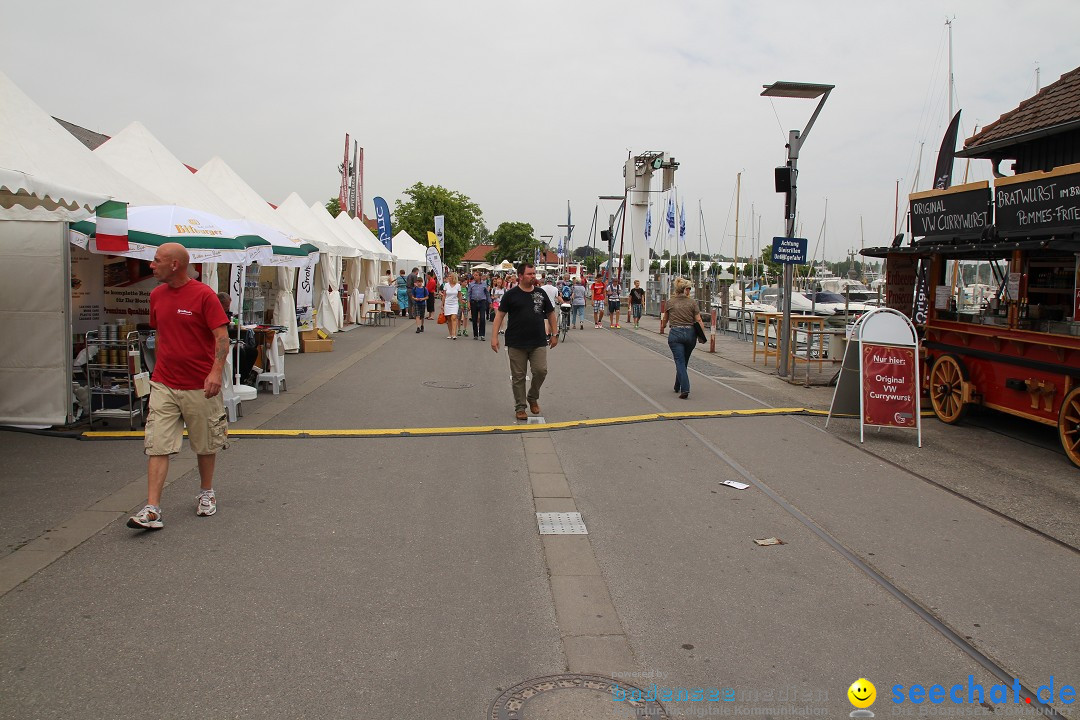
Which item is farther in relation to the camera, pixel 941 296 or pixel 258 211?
pixel 258 211

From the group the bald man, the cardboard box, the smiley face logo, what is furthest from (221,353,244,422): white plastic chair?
the cardboard box

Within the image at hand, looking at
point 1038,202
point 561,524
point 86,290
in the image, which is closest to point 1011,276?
point 1038,202

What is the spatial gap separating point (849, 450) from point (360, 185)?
41.5m

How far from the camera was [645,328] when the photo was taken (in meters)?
27.7

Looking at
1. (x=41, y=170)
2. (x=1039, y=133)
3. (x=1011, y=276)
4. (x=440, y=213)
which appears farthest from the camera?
(x=440, y=213)

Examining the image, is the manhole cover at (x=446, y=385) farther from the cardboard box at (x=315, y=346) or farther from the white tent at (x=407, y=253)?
the white tent at (x=407, y=253)

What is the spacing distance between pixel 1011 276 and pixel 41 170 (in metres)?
9.99

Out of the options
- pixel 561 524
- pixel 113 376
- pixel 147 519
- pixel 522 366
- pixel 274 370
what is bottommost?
pixel 561 524

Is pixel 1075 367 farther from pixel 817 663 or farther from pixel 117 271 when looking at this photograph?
pixel 117 271

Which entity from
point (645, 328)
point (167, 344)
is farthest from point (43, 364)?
point (645, 328)

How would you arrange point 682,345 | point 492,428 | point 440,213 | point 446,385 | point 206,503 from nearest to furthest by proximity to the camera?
point 206,503 → point 492,428 → point 682,345 → point 446,385 → point 440,213

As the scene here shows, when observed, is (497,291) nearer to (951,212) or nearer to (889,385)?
(951,212)

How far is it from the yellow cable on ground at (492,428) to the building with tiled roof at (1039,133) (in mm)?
4103

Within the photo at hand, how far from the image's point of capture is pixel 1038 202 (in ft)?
28.0
